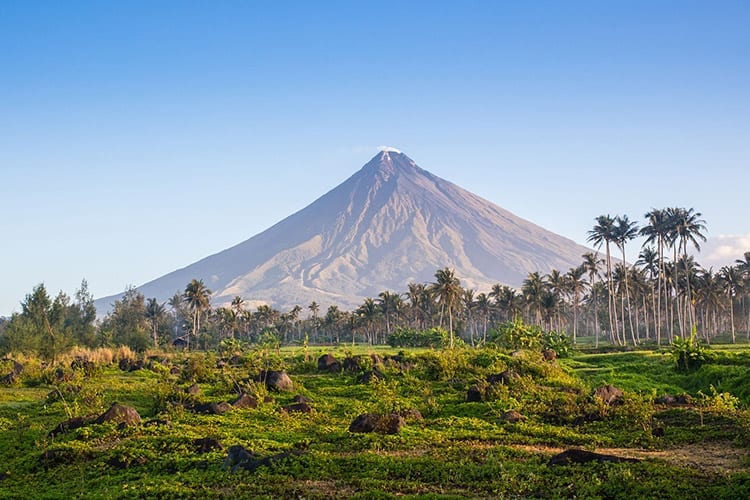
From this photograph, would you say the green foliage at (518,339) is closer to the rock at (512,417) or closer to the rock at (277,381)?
the rock at (277,381)

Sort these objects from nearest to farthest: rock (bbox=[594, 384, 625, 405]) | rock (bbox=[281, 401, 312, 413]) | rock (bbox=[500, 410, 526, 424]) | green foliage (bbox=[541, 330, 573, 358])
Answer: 1. rock (bbox=[500, 410, 526, 424])
2. rock (bbox=[594, 384, 625, 405])
3. rock (bbox=[281, 401, 312, 413])
4. green foliage (bbox=[541, 330, 573, 358])

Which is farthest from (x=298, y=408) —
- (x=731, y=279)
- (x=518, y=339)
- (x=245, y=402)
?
(x=731, y=279)

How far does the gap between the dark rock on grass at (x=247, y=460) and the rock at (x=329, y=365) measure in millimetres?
20043

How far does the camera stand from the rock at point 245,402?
2275cm

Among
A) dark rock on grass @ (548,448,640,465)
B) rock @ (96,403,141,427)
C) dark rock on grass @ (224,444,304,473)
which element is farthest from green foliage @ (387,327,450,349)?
dark rock on grass @ (224,444,304,473)

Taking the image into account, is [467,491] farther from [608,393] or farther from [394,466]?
[608,393]

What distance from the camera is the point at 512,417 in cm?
2047

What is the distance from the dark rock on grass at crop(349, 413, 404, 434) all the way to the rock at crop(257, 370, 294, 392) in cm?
921

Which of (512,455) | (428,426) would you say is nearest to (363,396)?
(428,426)

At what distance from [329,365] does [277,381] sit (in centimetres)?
774

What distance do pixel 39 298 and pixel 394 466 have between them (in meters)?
54.9

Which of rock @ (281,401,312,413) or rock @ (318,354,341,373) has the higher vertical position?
rock @ (318,354,341,373)

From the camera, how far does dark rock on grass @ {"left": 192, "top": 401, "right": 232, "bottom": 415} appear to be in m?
21.5

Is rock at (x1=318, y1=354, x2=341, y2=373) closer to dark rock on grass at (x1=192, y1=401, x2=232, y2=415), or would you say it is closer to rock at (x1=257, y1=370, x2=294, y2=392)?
rock at (x1=257, y1=370, x2=294, y2=392)
